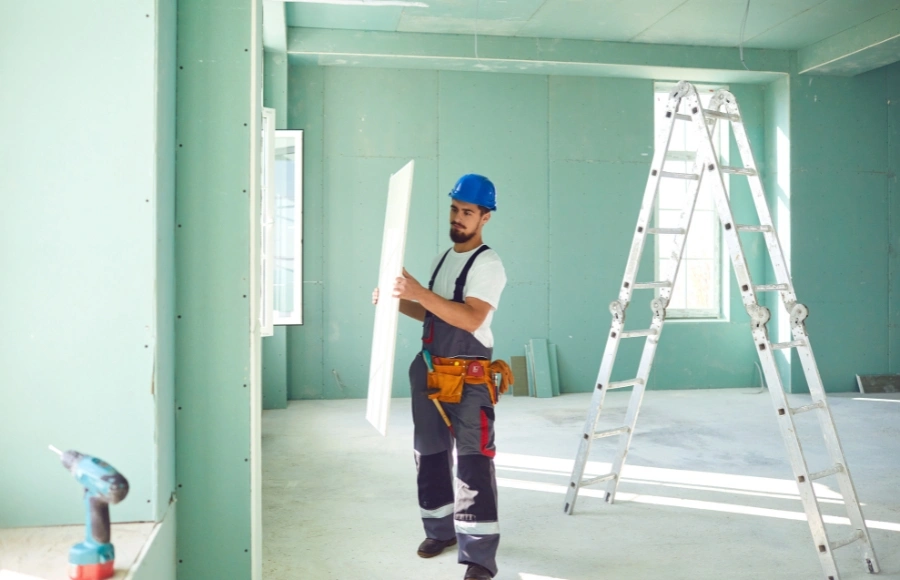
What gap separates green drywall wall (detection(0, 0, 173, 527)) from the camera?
1772mm

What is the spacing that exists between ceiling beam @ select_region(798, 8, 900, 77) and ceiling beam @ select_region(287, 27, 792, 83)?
0.85 feet

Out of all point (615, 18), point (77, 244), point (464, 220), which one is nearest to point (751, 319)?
point (464, 220)

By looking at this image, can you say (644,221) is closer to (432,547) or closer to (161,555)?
(432,547)

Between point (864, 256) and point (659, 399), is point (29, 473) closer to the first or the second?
point (659, 399)

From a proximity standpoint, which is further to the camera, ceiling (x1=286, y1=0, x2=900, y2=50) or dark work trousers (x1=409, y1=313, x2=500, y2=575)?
ceiling (x1=286, y1=0, x2=900, y2=50)

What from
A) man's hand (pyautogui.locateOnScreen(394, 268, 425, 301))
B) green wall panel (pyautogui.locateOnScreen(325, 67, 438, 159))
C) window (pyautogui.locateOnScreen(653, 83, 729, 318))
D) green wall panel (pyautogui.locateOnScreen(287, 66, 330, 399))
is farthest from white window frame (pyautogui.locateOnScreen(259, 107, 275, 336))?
window (pyautogui.locateOnScreen(653, 83, 729, 318))

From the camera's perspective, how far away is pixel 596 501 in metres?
3.70

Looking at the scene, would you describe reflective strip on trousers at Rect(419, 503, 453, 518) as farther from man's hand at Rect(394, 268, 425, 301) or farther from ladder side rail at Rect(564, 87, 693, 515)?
man's hand at Rect(394, 268, 425, 301)

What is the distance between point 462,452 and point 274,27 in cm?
443

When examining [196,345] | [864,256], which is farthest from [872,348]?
[196,345]

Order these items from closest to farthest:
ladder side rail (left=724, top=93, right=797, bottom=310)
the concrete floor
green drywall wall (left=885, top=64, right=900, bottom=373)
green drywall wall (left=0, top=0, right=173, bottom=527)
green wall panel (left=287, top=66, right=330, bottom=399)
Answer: green drywall wall (left=0, top=0, right=173, bottom=527) < the concrete floor < ladder side rail (left=724, top=93, right=797, bottom=310) < green wall panel (left=287, top=66, right=330, bottom=399) < green drywall wall (left=885, top=64, right=900, bottom=373)

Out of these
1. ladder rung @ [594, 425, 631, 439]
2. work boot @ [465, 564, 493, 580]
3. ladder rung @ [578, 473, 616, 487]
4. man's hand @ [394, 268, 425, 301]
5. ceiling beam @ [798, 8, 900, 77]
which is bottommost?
work boot @ [465, 564, 493, 580]

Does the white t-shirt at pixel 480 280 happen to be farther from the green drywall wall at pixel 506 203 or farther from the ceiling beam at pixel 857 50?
the ceiling beam at pixel 857 50

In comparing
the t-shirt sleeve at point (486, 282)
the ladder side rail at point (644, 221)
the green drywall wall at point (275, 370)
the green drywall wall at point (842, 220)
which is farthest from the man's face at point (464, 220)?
the green drywall wall at point (842, 220)
